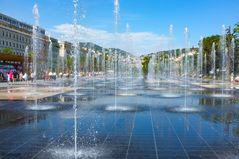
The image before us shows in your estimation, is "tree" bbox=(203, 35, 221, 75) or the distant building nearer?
"tree" bbox=(203, 35, 221, 75)

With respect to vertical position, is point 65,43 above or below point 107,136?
above

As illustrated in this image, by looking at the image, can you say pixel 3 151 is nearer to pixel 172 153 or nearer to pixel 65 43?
pixel 172 153

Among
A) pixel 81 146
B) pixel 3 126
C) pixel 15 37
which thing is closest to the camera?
pixel 81 146

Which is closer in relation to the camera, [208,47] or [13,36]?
[208,47]

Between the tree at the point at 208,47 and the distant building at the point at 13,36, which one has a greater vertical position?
the distant building at the point at 13,36

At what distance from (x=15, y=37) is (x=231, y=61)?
5383cm

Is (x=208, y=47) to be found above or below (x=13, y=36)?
below

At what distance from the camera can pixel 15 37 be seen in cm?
9106

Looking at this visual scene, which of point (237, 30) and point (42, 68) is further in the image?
point (42, 68)

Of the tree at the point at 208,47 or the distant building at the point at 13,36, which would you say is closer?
the tree at the point at 208,47

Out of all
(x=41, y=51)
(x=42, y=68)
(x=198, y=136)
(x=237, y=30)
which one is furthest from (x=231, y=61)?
(x=198, y=136)

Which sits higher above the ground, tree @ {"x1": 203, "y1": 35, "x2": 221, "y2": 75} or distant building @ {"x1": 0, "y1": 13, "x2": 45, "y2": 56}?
distant building @ {"x1": 0, "y1": 13, "x2": 45, "y2": 56}

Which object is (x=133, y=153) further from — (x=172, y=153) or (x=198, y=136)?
(x=198, y=136)

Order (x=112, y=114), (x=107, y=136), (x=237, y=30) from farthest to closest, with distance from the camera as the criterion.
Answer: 1. (x=237, y=30)
2. (x=112, y=114)
3. (x=107, y=136)
